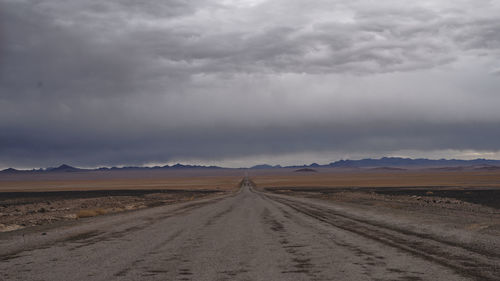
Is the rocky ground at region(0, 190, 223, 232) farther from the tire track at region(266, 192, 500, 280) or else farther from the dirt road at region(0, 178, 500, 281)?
the tire track at region(266, 192, 500, 280)

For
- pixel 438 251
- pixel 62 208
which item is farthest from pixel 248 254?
pixel 62 208

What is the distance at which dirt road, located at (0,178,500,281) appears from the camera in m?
9.32

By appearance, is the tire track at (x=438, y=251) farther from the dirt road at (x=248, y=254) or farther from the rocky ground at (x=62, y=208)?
the rocky ground at (x=62, y=208)

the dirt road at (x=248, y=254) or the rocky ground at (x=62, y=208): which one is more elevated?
the dirt road at (x=248, y=254)

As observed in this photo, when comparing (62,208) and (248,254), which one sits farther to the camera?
(62,208)

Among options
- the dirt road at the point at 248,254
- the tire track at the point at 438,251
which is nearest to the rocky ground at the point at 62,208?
the dirt road at the point at 248,254

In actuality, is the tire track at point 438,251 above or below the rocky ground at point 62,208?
above

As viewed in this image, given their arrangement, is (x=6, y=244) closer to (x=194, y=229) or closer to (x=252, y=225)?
(x=194, y=229)

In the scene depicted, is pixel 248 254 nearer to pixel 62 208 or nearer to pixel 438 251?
pixel 438 251

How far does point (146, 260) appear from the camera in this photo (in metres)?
11.1

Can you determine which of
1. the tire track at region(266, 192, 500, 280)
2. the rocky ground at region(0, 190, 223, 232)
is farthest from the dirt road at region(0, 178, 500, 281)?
the rocky ground at region(0, 190, 223, 232)

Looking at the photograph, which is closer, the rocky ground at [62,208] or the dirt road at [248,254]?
the dirt road at [248,254]

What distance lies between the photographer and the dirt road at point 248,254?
9.32m

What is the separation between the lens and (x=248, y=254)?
11820 millimetres
